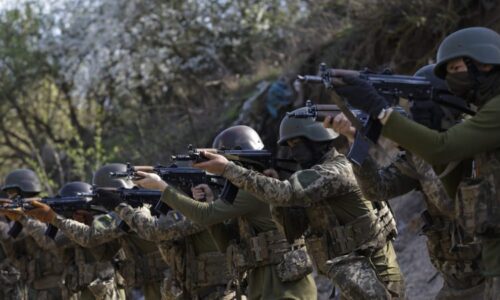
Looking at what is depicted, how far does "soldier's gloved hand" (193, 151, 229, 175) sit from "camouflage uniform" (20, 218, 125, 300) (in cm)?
392

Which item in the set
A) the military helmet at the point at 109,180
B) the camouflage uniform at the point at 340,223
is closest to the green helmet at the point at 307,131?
the camouflage uniform at the point at 340,223

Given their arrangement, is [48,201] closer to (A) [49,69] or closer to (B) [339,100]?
(B) [339,100]

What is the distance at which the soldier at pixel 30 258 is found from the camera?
1206 centimetres

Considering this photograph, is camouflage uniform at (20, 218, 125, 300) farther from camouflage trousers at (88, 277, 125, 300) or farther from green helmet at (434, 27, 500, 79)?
green helmet at (434, 27, 500, 79)

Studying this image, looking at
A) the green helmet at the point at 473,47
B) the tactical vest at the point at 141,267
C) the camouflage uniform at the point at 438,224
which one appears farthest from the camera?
the tactical vest at the point at 141,267

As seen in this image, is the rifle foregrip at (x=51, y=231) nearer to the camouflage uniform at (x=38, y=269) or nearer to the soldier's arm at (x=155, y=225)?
the camouflage uniform at (x=38, y=269)

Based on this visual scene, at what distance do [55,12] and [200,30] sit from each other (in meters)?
5.62

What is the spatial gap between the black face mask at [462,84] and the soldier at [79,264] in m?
6.26

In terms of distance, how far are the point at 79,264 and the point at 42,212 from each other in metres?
0.76

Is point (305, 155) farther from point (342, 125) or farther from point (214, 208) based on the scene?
point (342, 125)

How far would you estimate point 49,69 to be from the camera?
2648 centimetres

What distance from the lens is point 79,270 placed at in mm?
10992

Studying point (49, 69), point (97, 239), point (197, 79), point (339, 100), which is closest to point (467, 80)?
point (339, 100)

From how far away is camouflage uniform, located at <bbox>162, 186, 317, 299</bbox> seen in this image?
25.3 feet
